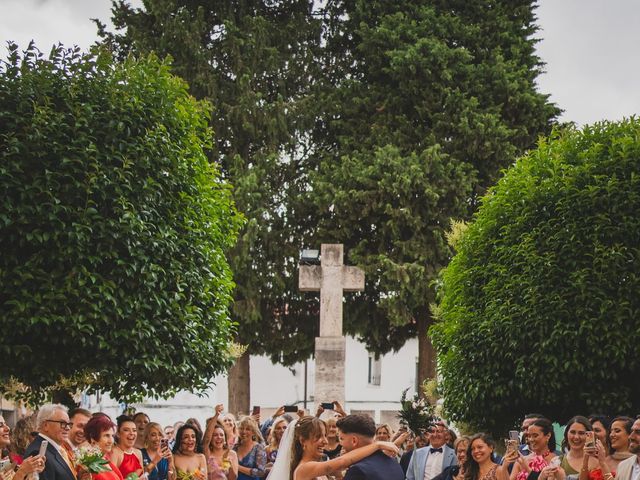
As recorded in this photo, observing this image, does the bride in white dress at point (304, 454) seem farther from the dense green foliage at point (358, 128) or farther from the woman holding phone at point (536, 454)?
the dense green foliage at point (358, 128)

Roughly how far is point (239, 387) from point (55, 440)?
73.2 ft

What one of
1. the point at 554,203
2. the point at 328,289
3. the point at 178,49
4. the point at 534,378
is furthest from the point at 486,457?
the point at 178,49

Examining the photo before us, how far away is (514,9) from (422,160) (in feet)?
19.0

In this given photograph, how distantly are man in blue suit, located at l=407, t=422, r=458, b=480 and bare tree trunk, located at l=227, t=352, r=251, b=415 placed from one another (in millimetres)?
17216

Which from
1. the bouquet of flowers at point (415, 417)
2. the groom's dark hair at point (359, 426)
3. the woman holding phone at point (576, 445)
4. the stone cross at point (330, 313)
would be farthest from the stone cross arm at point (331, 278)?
the groom's dark hair at point (359, 426)

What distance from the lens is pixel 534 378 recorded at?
1739cm

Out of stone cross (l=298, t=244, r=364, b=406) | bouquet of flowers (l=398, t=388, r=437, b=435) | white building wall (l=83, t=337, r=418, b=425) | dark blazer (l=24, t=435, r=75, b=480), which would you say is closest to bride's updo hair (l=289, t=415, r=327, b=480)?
dark blazer (l=24, t=435, r=75, b=480)

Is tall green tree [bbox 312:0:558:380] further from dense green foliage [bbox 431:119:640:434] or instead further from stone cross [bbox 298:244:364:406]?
dense green foliage [bbox 431:119:640:434]

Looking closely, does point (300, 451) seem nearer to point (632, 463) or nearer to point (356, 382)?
point (632, 463)

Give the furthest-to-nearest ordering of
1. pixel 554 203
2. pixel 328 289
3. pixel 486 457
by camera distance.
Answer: pixel 328 289 → pixel 554 203 → pixel 486 457

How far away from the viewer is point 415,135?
33312mm

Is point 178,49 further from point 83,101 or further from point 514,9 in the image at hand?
point 83,101

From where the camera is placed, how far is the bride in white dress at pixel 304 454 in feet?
30.1

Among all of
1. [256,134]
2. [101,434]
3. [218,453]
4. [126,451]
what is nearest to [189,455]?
[218,453]
